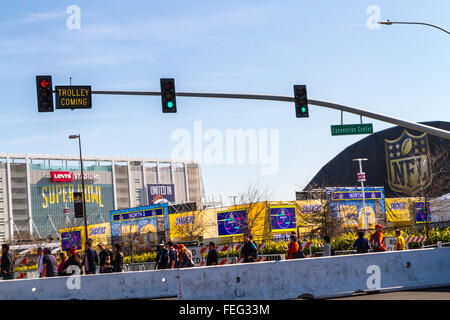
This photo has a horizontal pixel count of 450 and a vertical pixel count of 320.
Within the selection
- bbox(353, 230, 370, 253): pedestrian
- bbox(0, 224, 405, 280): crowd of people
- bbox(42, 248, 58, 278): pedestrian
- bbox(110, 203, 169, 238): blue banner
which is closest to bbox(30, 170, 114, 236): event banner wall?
bbox(110, 203, 169, 238): blue banner

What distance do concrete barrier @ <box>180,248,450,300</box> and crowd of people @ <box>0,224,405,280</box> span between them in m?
1.76

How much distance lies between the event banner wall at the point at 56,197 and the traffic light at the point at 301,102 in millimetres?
114524

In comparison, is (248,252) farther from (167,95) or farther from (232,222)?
(232,222)

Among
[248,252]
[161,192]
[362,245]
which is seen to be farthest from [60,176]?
[362,245]

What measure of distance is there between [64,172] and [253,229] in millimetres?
97572

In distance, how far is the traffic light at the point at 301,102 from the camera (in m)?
20.3

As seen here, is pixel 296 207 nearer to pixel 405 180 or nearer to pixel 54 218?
pixel 405 180

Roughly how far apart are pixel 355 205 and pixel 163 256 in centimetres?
3094

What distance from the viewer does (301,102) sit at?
2030 centimetres

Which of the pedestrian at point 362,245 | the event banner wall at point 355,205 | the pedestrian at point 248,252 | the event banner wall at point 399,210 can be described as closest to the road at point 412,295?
the pedestrian at point 362,245

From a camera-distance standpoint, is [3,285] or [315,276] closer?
[315,276]
